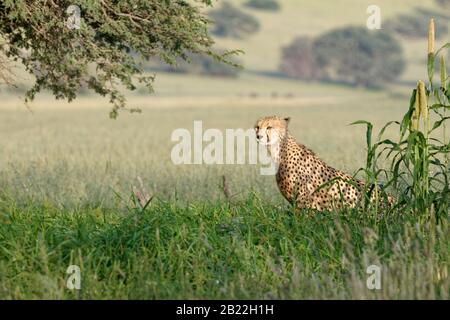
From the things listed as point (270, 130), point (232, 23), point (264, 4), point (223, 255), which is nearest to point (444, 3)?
point (264, 4)

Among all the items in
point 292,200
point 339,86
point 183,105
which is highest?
point 339,86

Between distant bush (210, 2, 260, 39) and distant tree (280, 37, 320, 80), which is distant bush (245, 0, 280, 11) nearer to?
distant bush (210, 2, 260, 39)

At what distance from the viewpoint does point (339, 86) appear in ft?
285

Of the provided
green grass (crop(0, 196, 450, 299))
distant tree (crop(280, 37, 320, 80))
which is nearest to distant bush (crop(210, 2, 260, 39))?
distant tree (crop(280, 37, 320, 80))

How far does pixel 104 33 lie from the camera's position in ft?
36.3

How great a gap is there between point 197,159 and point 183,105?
41.0 metres

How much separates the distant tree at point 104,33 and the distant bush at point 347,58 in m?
78.1

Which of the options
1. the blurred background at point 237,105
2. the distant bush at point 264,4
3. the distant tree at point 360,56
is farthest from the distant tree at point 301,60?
the distant bush at point 264,4

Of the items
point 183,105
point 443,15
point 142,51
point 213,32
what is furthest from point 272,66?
point 142,51

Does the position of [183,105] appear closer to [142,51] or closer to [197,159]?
[197,159]

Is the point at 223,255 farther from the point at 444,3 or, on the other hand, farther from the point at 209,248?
the point at 444,3

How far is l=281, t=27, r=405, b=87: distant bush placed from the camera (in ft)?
292

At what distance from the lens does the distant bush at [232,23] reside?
105500mm

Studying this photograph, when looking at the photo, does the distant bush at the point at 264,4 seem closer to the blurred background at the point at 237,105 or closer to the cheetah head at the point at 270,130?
the blurred background at the point at 237,105
